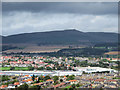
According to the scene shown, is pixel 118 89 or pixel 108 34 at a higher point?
pixel 108 34

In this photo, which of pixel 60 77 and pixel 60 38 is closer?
pixel 60 77

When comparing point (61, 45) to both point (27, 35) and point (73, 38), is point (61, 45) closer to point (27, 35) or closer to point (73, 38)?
point (73, 38)

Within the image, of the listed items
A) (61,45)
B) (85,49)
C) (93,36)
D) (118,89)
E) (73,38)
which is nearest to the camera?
(118,89)

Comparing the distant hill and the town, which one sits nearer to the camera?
the town

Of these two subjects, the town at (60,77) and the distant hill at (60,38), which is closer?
the town at (60,77)

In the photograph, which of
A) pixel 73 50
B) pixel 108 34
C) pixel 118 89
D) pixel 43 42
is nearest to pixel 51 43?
pixel 43 42

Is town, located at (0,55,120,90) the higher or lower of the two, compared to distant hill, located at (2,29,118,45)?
lower

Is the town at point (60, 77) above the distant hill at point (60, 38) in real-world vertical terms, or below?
below

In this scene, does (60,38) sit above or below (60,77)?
above
